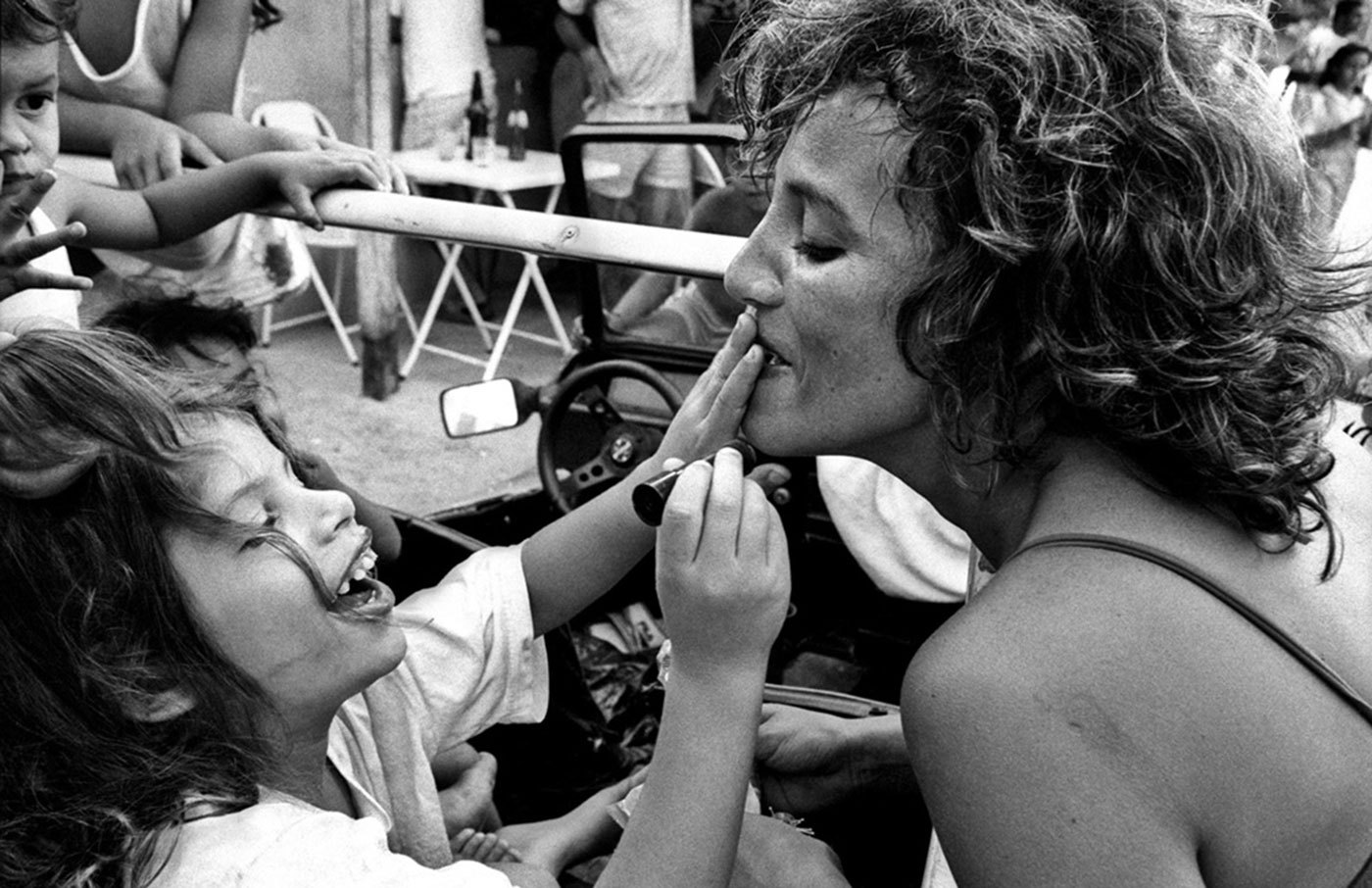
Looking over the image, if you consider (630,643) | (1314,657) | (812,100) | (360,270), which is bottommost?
(360,270)

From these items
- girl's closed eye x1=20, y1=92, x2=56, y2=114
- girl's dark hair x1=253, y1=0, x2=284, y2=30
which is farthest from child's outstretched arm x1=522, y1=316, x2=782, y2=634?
girl's dark hair x1=253, y1=0, x2=284, y2=30

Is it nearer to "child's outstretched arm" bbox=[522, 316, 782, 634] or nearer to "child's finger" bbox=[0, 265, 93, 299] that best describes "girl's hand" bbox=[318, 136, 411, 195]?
"child's finger" bbox=[0, 265, 93, 299]

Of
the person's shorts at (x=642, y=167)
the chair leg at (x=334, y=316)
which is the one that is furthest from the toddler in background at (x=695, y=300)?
the chair leg at (x=334, y=316)

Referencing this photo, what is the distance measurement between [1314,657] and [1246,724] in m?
0.11

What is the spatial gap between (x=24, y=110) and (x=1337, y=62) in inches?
339

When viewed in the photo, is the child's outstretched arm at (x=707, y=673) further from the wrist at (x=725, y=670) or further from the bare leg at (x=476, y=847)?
the bare leg at (x=476, y=847)

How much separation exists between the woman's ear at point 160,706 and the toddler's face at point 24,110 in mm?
870

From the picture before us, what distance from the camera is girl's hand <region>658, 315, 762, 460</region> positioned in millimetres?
1497

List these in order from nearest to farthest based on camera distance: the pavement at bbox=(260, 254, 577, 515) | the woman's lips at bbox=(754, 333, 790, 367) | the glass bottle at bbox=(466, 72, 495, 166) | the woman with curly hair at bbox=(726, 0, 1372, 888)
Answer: the woman with curly hair at bbox=(726, 0, 1372, 888)
the woman's lips at bbox=(754, 333, 790, 367)
the pavement at bbox=(260, 254, 577, 515)
the glass bottle at bbox=(466, 72, 495, 166)

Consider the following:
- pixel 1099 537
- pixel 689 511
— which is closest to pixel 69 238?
pixel 689 511

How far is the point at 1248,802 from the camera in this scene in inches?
45.6

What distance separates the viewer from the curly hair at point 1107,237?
1.26 m

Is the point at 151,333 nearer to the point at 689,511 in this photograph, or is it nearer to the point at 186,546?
the point at 186,546

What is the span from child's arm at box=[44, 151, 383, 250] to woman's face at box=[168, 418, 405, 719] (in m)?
0.61
